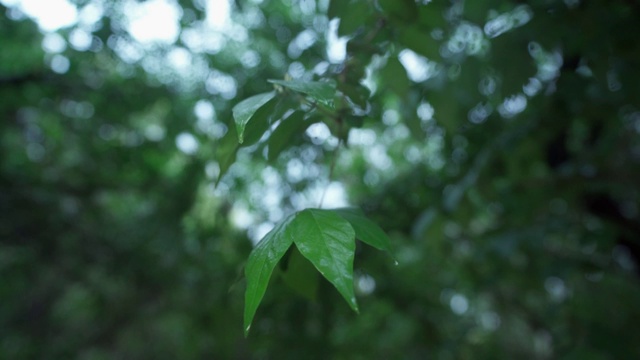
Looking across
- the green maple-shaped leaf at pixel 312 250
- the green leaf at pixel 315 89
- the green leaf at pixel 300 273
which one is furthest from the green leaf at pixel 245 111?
the green leaf at pixel 300 273

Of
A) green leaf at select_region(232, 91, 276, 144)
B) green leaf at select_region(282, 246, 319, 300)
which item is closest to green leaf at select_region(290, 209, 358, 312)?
green leaf at select_region(232, 91, 276, 144)

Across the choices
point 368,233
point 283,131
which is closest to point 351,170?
point 283,131

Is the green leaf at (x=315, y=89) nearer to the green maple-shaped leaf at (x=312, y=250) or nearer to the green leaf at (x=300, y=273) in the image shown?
the green maple-shaped leaf at (x=312, y=250)

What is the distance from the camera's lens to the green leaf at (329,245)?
2.44 ft

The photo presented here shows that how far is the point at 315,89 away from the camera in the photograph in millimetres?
891

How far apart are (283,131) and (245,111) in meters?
0.25

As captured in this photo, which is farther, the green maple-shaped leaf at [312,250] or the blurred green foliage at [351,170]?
the blurred green foliage at [351,170]

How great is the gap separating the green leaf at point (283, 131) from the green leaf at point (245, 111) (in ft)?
0.53

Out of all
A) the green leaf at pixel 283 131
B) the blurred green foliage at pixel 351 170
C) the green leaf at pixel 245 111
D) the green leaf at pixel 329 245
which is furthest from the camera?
the blurred green foliage at pixel 351 170

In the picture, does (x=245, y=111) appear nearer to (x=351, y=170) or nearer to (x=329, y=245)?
(x=329, y=245)

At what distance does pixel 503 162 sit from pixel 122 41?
78.1 inches

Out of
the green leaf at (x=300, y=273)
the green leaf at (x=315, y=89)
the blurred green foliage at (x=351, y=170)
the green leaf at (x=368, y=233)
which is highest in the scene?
the green leaf at (x=315, y=89)

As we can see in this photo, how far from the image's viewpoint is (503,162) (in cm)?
253

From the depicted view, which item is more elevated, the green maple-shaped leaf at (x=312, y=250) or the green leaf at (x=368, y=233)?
the green maple-shaped leaf at (x=312, y=250)
